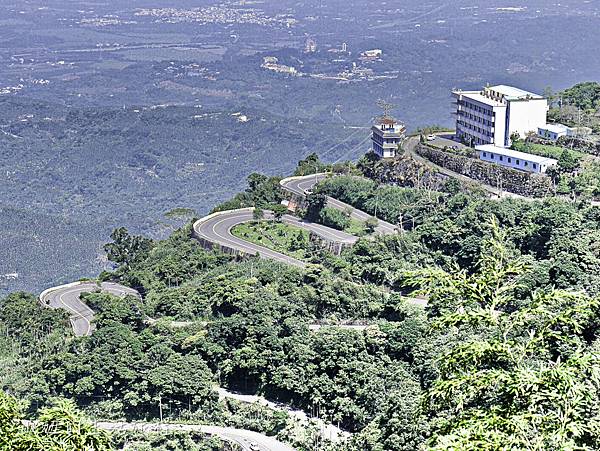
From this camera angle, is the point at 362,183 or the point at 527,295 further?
the point at 362,183

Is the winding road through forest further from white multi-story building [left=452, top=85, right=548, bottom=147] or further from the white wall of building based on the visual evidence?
the white wall of building

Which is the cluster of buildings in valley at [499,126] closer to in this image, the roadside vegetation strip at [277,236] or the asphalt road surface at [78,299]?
the roadside vegetation strip at [277,236]

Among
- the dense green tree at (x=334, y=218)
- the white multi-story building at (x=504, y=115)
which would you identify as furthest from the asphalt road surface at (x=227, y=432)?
the white multi-story building at (x=504, y=115)

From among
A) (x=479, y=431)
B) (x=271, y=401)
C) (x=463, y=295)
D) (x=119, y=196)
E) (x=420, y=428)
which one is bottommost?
(x=119, y=196)

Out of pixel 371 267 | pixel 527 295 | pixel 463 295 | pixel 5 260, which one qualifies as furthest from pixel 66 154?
pixel 463 295

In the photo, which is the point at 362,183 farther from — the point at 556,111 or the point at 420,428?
the point at 420,428

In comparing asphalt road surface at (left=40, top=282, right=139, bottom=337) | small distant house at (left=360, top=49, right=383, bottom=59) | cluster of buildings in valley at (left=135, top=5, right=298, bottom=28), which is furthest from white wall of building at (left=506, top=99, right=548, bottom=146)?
cluster of buildings in valley at (left=135, top=5, right=298, bottom=28)
